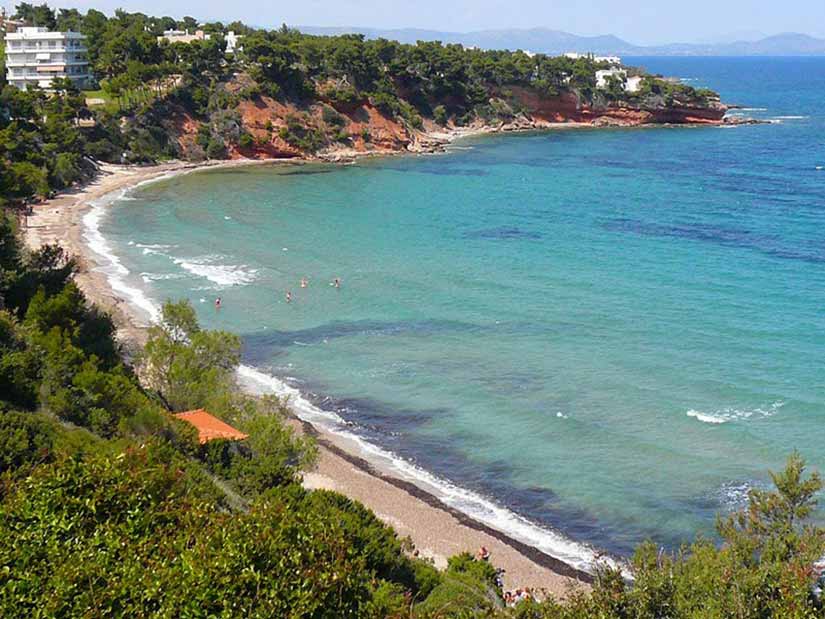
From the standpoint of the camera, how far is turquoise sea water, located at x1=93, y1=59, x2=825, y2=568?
26.6 metres

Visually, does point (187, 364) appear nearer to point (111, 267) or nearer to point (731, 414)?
point (731, 414)

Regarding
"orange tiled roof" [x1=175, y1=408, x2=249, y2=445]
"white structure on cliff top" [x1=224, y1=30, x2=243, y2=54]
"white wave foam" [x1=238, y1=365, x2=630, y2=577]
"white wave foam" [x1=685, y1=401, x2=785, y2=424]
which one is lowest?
"white wave foam" [x1=238, y1=365, x2=630, y2=577]

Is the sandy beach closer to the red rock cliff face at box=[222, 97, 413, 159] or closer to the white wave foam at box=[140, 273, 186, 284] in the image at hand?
the white wave foam at box=[140, 273, 186, 284]

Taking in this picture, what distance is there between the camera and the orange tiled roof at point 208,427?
819 inches

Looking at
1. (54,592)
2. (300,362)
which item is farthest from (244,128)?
(54,592)

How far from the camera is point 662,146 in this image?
337ft

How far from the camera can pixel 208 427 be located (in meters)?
21.8

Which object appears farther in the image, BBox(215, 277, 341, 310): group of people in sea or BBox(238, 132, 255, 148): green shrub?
BBox(238, 132, 255, 148): green shrub

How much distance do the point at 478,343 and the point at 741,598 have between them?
2487cm

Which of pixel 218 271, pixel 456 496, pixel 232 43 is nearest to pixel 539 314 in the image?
pixel 456 496

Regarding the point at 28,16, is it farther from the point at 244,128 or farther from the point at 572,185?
the point at 572,185

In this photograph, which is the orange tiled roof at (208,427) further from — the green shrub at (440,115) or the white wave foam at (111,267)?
the green shrub at (440,115)

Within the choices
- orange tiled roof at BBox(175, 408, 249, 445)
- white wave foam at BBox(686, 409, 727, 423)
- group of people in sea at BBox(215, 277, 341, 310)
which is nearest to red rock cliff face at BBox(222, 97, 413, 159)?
group of people in sea at BBox(215, 277, 341, 310)

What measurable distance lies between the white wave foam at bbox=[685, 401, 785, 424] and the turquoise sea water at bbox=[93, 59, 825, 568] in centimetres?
9
